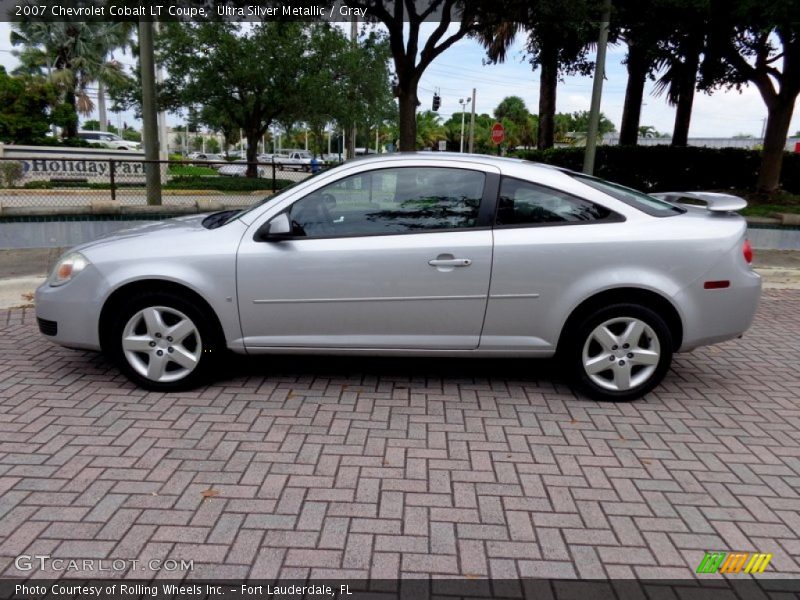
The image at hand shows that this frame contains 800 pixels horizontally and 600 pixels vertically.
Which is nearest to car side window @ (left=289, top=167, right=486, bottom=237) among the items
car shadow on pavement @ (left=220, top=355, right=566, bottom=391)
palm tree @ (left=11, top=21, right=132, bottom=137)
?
car shadow on pavement @ (left=220, top=355, right=566, bottom=391)

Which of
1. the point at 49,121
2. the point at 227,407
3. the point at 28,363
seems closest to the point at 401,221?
the point at 227,407

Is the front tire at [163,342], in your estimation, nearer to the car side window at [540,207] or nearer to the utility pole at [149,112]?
the car side window at [540,207]

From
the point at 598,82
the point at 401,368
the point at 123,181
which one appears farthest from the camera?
the point at 598,82

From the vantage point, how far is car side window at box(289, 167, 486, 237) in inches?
165

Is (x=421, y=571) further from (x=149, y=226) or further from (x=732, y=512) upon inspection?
(x=149, y=226)

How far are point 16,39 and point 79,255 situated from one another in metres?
45.3

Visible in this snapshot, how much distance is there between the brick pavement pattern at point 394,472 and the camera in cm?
266

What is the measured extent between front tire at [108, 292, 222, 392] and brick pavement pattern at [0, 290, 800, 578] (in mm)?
152

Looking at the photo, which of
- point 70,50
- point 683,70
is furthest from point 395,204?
point 70,50

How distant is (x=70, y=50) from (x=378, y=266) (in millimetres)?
43835

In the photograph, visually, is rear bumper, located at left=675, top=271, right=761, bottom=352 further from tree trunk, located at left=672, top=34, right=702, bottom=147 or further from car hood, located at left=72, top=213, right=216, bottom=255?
tree trunk, located at left=672, top=34, right=702, bottom=147

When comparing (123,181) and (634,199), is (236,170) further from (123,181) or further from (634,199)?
(634,199)

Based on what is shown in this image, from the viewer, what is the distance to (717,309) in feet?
13.7

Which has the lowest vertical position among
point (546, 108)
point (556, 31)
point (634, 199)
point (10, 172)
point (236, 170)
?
point (10, 172)
